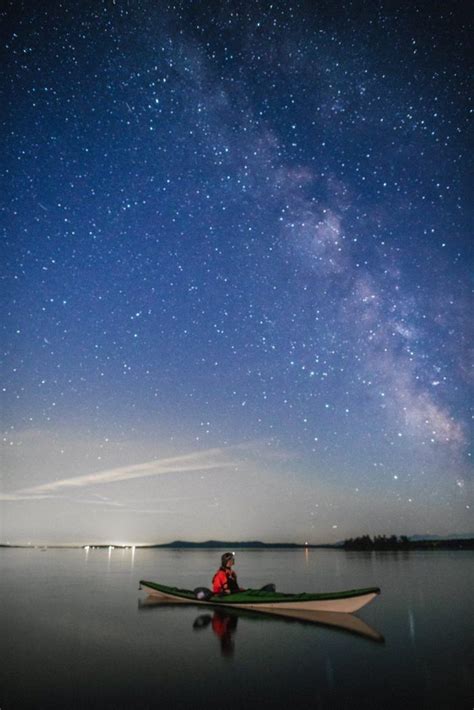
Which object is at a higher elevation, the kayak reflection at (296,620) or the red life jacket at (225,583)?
the red life jacket at (225,583)

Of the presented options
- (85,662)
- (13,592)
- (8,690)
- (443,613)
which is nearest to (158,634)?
(85,662)

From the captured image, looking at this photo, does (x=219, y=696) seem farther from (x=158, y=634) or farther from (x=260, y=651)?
(x=158, y=634)

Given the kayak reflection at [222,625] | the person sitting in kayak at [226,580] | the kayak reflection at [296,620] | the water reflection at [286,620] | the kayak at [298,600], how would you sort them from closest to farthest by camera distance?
the kayak reflection at [222,625] < the water reflection at [286,620] < the kayak reflection at [296,620] < the kayak at [298,600] < the person sitting in kayak at [226,580]

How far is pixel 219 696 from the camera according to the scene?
33.0 feet

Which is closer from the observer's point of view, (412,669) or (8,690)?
(8,690)

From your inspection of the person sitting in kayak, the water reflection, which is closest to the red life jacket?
the person sitting in kayak

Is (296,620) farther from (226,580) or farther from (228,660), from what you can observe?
(228,660)

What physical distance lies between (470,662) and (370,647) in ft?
9.25

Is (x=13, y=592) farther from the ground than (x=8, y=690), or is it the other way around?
(x=8, y=690)

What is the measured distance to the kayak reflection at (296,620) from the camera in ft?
54.5

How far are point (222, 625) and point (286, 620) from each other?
2526mm

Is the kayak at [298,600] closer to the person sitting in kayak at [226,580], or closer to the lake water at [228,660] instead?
the person sitting in kayak at [226,580]

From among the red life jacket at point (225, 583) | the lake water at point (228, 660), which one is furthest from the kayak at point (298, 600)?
the lake water at point (228, 660)

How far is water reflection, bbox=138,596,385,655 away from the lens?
1641 cm
